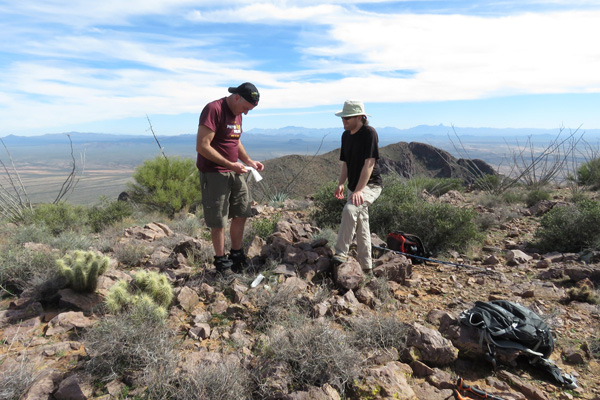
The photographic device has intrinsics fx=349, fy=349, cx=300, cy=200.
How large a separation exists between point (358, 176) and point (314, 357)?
2.11m

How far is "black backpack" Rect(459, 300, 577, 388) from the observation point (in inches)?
101

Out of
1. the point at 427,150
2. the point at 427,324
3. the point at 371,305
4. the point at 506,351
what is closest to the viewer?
the point at 506,351

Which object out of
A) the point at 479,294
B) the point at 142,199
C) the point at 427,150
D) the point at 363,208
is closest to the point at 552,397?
the point at 479,294

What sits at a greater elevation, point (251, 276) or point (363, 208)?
point (363, 208)

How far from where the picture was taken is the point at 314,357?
93.6 inches

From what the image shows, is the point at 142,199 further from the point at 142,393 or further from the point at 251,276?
the point at 142,393

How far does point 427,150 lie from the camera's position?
3130 cm

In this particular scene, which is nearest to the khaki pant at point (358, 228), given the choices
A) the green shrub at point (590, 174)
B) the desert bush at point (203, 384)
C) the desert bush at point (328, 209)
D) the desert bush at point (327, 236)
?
the desert bush at point (327, 236)

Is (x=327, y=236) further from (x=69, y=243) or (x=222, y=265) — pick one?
(x=69, y=243)

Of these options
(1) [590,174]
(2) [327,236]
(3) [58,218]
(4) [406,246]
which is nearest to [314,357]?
(2) [327,236]

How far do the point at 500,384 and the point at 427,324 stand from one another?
83 centimetres

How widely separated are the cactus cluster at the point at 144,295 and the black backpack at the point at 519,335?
250 cm

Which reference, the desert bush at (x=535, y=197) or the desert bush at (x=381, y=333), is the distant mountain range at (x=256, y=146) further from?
the desert bush at (x=381, y=333)

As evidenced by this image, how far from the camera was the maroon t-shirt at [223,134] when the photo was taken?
3424mm
